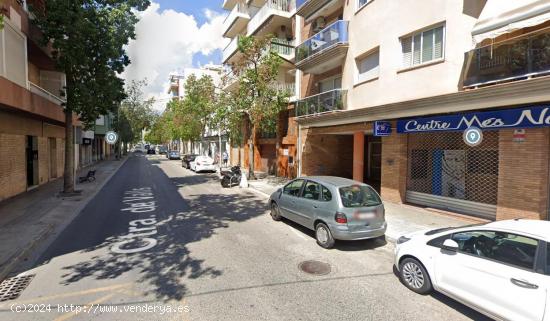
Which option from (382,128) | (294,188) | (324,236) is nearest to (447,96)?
(382,128)

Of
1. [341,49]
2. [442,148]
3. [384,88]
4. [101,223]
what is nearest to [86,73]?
[101,223]

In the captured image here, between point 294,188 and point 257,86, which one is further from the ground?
point 257,86

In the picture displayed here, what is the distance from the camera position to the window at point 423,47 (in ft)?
31.9

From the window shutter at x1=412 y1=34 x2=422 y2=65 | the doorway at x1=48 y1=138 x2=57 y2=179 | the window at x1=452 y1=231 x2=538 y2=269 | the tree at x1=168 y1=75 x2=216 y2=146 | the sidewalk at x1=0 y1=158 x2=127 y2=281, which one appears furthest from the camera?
the tree at x1=168 y1=75 x2=216 y2=146

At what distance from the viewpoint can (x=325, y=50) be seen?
46.7ft

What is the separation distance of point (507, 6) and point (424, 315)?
822 centimetres

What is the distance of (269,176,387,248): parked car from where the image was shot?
21.6ft

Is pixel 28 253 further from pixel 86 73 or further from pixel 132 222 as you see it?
pixel 86 73

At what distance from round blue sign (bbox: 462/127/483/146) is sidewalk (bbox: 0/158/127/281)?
11.0 meters

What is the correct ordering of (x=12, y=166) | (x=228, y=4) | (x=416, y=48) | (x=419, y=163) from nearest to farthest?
1. (x=416, y=48)
2. (x=419, y=163)
3. (x=12, y=166)
4. (x=228, y=4)

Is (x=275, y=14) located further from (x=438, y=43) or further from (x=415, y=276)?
(x=415, y=276)

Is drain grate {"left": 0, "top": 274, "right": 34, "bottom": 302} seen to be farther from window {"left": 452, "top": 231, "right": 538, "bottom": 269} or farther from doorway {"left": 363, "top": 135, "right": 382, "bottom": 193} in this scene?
doorway {"left": 363, "top": 135, "right": 382, "bottom": 193}

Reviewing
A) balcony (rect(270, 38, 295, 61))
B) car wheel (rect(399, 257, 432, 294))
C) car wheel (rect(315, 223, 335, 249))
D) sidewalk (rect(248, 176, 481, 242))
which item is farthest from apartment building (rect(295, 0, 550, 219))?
car wheel (rect(315, 223, 335, 249))

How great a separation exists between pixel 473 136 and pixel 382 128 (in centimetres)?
334
